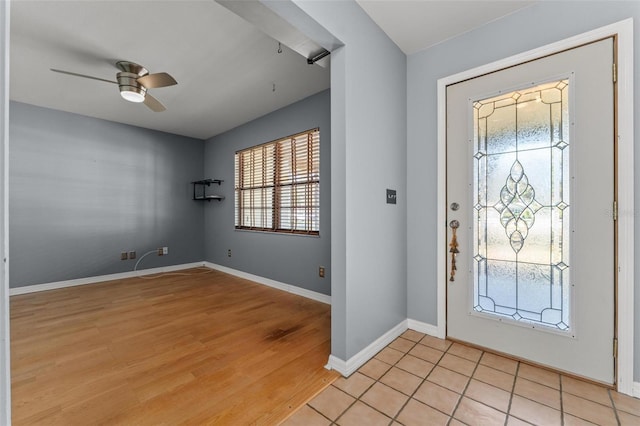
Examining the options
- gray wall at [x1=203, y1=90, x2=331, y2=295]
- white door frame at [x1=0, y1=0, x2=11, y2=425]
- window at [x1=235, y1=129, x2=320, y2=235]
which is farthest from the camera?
window at [x1=235, y1=129, x2=320, y2=235]

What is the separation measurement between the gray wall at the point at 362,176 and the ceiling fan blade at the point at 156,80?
1.48 meters

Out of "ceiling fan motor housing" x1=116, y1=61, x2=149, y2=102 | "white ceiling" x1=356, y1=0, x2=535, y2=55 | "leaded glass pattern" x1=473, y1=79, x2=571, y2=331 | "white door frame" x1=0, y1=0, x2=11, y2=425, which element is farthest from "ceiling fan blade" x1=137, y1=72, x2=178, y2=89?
"leaded glass pattern" x1=473, y1=79, x2=571, y2=331

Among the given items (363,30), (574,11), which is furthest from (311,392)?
(574,11)

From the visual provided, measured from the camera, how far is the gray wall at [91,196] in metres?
3.70

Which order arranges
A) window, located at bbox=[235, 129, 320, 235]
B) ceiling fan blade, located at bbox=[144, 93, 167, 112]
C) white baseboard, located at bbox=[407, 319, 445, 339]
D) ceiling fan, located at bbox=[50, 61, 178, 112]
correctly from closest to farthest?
white baseboard, located at bbox=[407, 319, 445, 339] → ceiling fan, located at bbox=[50, 61, 178, 112] → ceiling fan blade, located at bbox=[144, 93, 167, 112] → window, located at bbox=[235, 129, 320, 235]

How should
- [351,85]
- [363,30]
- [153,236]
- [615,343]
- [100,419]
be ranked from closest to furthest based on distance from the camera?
[100,419]
[615,343]
[351,85]
[363,30]
[153,236]

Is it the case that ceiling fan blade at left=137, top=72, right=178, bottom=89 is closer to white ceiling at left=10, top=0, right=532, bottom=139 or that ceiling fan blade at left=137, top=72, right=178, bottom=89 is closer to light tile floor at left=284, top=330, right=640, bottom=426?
white ceiling at left=10, top=0, right=532, bottom=139

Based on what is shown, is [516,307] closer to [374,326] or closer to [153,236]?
[374,326]

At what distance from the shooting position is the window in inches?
137

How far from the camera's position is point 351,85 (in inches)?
73.5

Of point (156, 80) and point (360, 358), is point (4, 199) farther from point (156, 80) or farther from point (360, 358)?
point (156, 80)

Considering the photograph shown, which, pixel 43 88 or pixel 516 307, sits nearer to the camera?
pixel 516 307

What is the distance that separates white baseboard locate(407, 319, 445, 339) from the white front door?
0.11 m

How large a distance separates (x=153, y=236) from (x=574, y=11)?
19.5 ft
